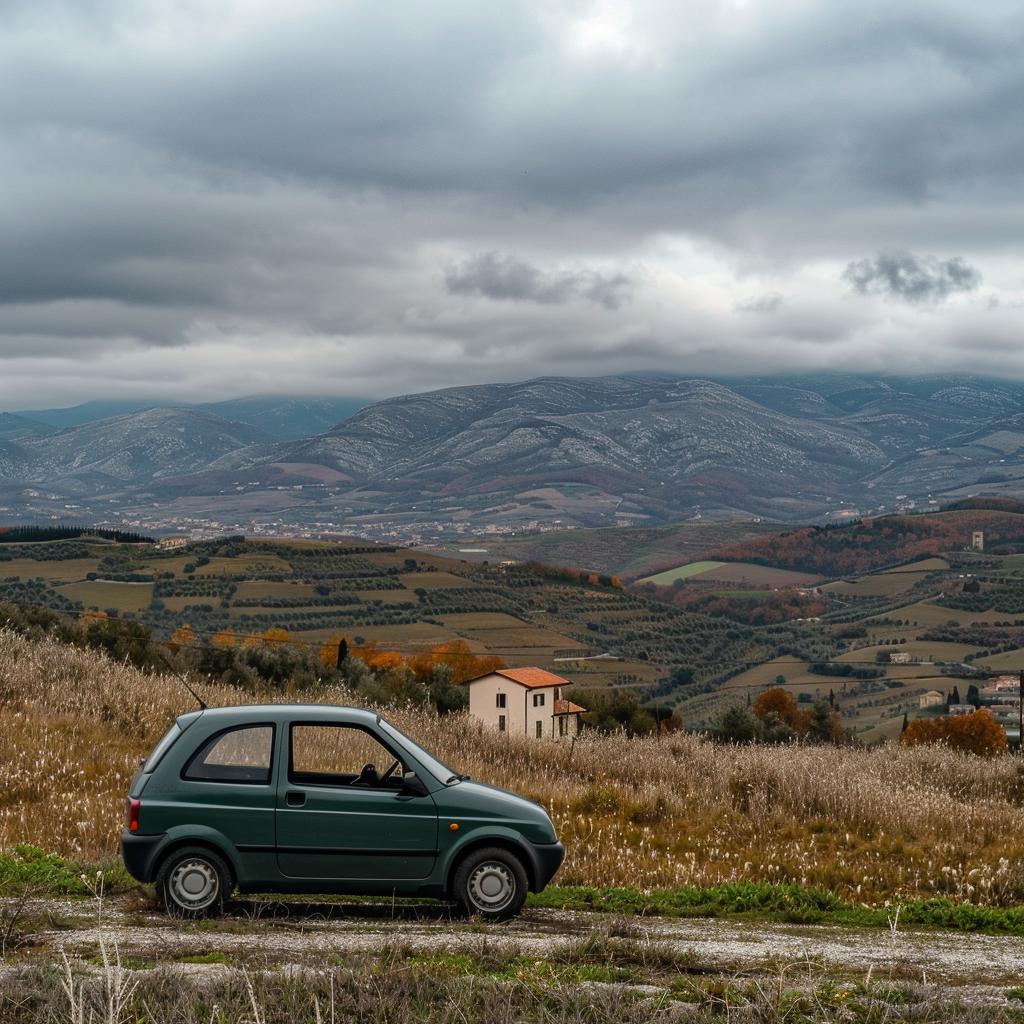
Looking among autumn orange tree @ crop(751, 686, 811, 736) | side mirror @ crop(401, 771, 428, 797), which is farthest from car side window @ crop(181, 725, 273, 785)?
autumn orange tree @ crop(751, 686, 811, 736)

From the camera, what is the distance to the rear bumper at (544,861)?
9609mm

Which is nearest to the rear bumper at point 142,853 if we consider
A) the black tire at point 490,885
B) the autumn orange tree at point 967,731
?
the black tire at point 490,885

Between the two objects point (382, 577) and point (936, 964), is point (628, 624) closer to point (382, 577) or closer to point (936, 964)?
point (382, 577)

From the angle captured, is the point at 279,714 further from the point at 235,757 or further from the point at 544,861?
the point at 544,861

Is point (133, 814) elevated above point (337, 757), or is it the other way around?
point (337, 757)

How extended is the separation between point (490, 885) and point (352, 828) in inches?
47.9

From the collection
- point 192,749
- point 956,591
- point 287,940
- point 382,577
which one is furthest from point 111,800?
point 956,591

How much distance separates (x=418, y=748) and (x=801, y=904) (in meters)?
3.83

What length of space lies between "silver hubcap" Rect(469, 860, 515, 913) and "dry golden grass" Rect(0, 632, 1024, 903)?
2165mm

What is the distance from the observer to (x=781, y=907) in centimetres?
1062

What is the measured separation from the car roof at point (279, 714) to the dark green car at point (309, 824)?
1 centimetres

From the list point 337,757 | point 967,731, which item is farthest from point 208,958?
point 967,731

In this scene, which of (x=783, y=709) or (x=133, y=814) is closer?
(x=133, y=814)

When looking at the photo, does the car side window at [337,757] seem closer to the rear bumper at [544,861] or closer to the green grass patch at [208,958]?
the rear bumper at [544,861]
